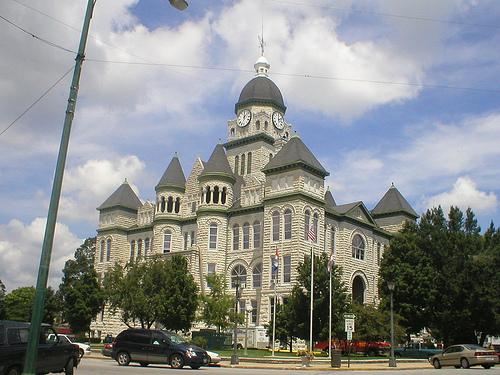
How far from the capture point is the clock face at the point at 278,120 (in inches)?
2771

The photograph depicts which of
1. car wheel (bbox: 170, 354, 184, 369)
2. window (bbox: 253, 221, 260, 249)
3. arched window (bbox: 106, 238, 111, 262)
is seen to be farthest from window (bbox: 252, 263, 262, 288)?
car wheel (bbox: 170, 354, 184, 369)

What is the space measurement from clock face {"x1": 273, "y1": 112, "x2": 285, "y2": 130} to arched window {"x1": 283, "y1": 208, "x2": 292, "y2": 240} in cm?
2125

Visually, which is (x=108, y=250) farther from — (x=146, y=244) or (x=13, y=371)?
(x=13, y=371)

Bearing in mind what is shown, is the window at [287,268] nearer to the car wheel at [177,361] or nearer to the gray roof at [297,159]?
the gray roof at [297,159]

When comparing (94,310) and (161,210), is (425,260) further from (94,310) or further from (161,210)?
(94,310)

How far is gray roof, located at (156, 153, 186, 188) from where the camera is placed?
63.3 m

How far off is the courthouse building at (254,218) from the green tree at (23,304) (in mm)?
20261

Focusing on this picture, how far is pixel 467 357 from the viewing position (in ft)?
96.6

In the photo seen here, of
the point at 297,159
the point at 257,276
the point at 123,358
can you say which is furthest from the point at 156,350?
the point at 297,159

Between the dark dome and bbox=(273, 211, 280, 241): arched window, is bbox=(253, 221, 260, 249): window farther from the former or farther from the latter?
the dark dome

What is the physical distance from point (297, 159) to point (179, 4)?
40.3 m

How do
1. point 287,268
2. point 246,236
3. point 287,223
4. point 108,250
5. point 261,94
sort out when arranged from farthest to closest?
1. point 261,94
2. point 108,250
3. point 246,236
4. point 287,223
5. point 287,268

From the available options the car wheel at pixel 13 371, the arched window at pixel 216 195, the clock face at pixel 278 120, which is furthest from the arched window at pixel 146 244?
the car wheel at pixel 13 371

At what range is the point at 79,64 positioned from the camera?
11.5 metres
